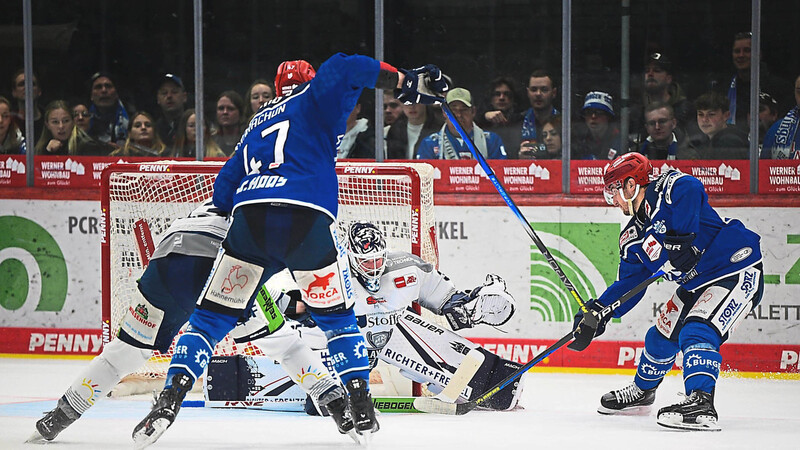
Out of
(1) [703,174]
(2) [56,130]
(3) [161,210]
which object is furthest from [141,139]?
(1) [703,174]

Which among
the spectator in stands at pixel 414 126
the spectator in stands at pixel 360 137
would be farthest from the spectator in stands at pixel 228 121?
the spectator in stands at pixel 414 126

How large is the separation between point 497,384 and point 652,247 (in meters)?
0.85

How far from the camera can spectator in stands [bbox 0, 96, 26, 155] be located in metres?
6.41

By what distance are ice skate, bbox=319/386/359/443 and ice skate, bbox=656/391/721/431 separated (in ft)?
3.94

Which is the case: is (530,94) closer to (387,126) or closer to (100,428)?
(387,126)

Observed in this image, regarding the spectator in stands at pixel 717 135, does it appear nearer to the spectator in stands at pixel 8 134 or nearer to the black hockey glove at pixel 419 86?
the black hockey glove at pixel 419 86

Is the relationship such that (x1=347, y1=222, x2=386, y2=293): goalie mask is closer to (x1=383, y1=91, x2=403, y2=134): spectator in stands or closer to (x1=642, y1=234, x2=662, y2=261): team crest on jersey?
(x1=642, y1=234, x2=662, y2=261): team crest on jersey

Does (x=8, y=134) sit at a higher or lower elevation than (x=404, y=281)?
higher

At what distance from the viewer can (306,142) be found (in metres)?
3.62

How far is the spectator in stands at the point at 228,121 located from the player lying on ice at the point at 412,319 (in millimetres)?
1914

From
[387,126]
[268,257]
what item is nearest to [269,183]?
[268,257]

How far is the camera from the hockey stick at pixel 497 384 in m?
4.40

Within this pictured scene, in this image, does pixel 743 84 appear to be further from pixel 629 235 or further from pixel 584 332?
pixel 584 332

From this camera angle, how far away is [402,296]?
4672 millimetres
